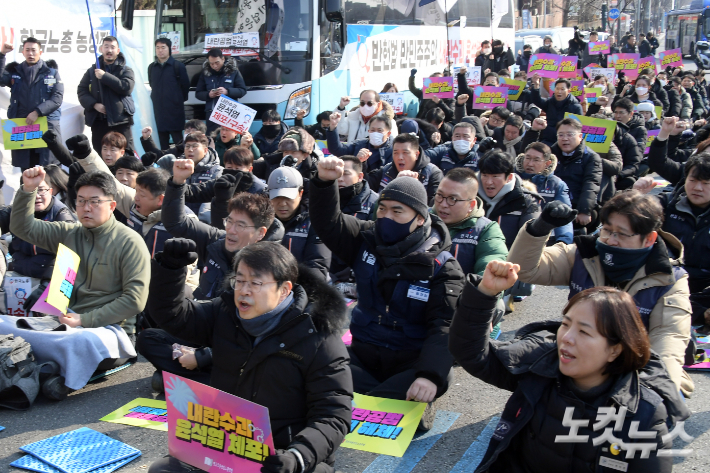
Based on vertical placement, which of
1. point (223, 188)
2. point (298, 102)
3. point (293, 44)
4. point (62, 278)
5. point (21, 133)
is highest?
point (293, 44)

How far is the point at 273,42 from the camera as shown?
10.9m

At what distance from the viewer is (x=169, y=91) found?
1081 centimetres

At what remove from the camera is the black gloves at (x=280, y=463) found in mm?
2562

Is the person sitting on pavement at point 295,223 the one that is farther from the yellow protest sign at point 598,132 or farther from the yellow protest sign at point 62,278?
the yellow protest sign at point 598,132

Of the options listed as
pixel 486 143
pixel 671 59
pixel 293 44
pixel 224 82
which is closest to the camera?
pixel 486 143

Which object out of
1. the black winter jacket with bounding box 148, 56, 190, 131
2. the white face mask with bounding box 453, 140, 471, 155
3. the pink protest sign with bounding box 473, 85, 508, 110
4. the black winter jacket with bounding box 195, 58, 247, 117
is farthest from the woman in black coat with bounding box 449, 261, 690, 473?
the pink protest sign with bounding box 473, 85, 508, 110

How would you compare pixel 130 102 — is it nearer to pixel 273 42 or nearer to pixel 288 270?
pixel 273 42

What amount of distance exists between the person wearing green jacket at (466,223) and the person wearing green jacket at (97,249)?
2162 millimetres

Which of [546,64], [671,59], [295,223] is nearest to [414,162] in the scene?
[295,223]

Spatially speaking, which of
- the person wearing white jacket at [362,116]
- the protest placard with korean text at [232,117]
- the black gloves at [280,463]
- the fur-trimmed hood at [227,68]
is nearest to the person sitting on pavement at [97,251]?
the black gloves at [280,463]

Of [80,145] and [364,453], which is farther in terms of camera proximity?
[80,145]

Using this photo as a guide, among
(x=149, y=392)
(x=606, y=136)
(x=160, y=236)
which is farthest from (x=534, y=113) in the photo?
(x=149, y=392)

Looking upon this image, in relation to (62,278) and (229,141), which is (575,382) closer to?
(62,278)

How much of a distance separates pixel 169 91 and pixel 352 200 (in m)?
5.49
